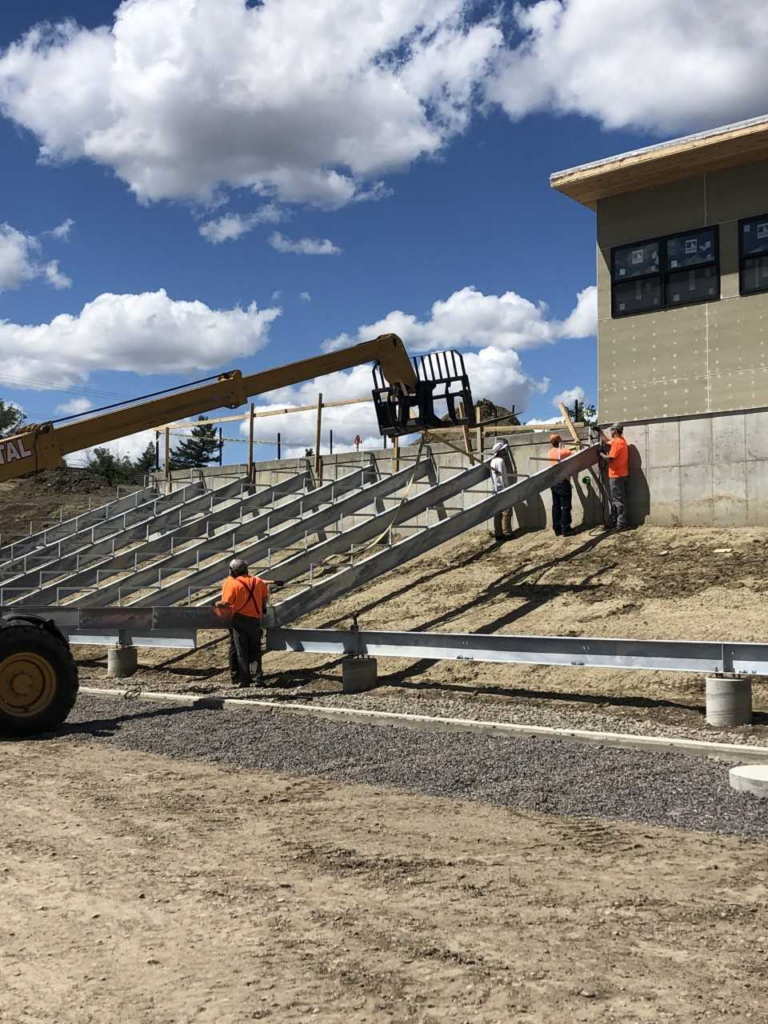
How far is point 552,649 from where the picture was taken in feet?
35.5

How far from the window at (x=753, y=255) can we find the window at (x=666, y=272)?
43 cm

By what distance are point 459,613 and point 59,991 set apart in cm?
1156

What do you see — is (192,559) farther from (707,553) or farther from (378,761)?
(378,761)

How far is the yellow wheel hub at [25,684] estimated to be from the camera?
10.2 metres

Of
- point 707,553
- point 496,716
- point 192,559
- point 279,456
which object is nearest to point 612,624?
point 707,553

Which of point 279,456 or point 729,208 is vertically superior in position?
point 729,208

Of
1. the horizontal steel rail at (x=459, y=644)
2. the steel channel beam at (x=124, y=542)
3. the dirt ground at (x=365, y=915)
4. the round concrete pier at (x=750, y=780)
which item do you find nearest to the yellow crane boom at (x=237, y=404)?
the horizontal steel rail at (x=459, y=644)

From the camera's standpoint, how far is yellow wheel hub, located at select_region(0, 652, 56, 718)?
10.2 metres

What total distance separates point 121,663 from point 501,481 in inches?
296

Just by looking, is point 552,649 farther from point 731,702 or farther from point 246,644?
point 246,644

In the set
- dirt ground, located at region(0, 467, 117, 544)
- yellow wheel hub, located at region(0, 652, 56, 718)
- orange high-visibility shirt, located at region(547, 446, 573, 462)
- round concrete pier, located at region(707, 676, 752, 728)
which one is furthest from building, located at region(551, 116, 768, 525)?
dirt ground, located at region(0, 467, 117, 544)

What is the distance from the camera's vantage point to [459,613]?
15.2 m

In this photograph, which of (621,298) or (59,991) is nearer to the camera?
(59,991)

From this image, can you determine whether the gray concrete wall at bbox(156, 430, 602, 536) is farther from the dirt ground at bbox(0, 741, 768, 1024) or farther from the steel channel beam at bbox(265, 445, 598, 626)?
the dirt ground at bbox(0, 741, 768, 1024)
